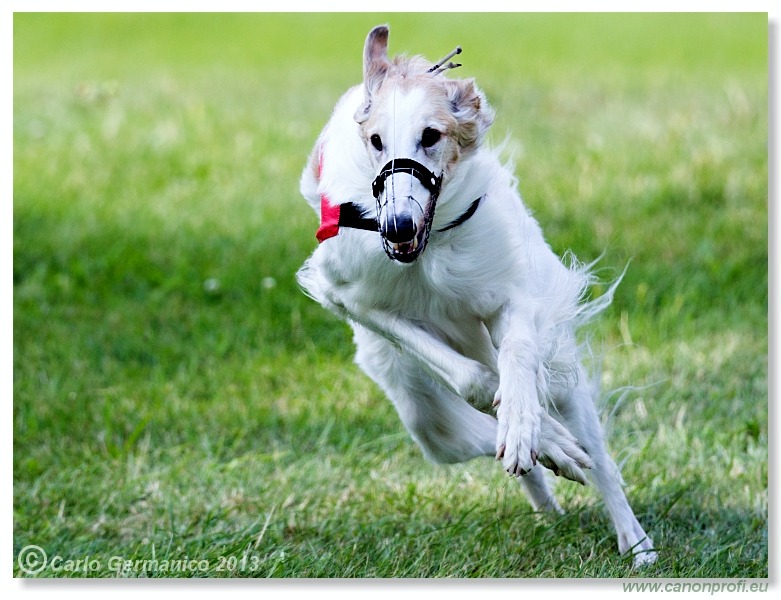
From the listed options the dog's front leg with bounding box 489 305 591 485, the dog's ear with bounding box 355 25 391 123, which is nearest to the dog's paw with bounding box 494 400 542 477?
the dog's front leg with bounding box 489 305 591 485

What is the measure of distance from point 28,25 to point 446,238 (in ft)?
5.87

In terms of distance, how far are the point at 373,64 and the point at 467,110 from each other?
0.77 ft

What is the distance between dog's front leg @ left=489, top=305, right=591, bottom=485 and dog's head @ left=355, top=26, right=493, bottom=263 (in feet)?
1.20

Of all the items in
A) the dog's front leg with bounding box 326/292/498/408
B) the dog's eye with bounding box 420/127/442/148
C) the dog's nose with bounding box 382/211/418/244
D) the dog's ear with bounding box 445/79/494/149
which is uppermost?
the dog's ear with bounding box 445/79/494/149

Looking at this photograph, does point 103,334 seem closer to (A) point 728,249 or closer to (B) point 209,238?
(B) point 209,238

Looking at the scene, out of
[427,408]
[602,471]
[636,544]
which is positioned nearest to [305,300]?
[427,408]

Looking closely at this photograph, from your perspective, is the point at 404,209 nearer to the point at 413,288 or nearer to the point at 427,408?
the point at 413,288

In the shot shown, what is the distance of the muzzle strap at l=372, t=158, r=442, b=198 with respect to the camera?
8.01 ft

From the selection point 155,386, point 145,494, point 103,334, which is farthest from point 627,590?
point 103,334

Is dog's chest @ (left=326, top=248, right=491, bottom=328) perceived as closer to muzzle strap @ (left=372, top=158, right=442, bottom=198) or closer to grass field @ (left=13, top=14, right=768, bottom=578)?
muzzle strap @ (left=372, top=158, right=442, bottom=198)

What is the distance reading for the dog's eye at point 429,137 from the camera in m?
2.49

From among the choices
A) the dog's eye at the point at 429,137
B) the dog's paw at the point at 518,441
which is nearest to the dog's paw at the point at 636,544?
the dog's paw at the point at 518,441

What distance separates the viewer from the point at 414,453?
12.7 ft

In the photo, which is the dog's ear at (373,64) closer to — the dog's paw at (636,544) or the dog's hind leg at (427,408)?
the dog's hind leg at (427,408)
